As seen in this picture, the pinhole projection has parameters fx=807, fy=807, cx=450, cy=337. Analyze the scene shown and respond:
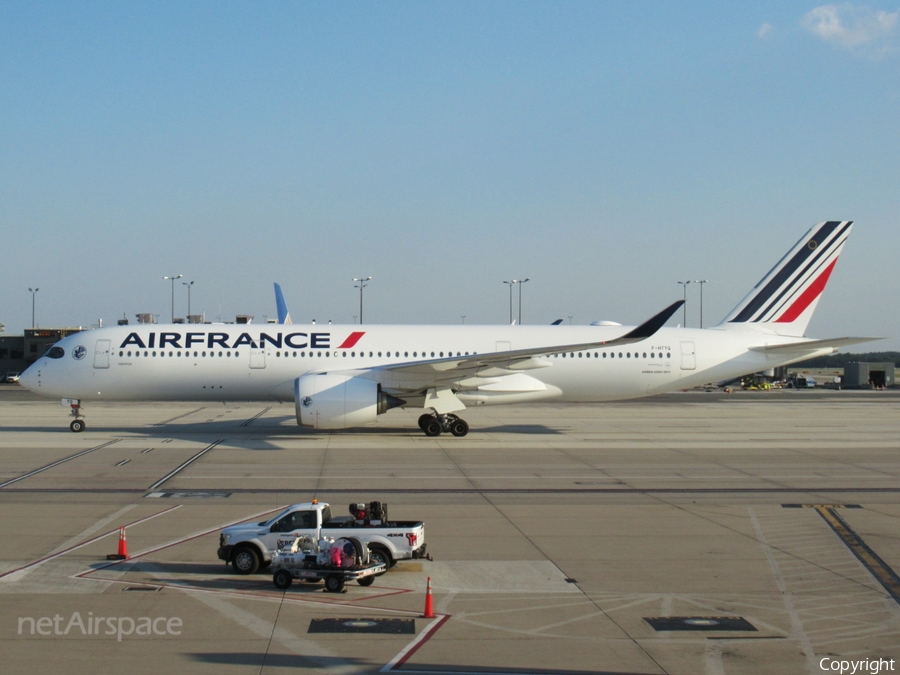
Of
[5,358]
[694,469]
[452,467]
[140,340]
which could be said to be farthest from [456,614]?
[5,358]

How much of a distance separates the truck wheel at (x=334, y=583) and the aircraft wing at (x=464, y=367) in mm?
18310

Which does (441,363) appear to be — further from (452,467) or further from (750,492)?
(750,492)

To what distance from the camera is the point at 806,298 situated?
35.6 m

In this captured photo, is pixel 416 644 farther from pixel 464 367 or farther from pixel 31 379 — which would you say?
pixel 31 379

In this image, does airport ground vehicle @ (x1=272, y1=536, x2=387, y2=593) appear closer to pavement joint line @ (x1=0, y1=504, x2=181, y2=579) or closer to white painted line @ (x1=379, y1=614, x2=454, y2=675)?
white painted line @ (x1=379, y1=614, x2=454, y2=675)

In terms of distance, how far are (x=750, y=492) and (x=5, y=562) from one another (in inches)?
623

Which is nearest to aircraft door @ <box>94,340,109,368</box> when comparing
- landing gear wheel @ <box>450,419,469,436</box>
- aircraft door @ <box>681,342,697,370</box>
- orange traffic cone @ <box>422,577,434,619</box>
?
landing gear wheel @ <box>450,419,469,436</box>

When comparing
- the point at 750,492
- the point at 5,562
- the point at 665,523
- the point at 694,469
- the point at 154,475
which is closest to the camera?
the point at 5,562

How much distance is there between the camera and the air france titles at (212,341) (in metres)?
32.1

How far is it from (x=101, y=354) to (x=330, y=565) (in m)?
24.2

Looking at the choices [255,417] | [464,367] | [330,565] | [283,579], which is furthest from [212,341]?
[330,565]

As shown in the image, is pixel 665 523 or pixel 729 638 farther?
pixel 665 523

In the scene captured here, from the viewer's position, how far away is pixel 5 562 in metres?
12.4

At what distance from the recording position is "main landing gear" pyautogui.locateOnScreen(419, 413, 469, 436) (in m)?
31.4
